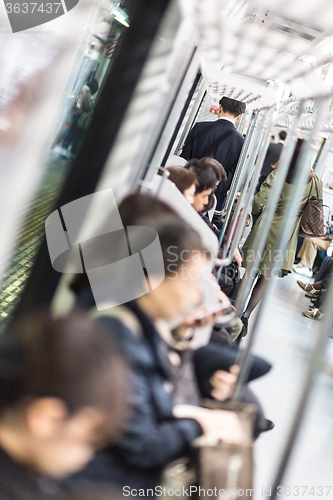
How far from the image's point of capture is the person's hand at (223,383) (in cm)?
94

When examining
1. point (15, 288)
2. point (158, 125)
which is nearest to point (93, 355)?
point (158, 125)

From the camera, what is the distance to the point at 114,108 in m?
0.99

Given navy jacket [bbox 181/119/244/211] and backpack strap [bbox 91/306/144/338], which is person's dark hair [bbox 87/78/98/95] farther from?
navy jacket [bbox 181/119/244/211]

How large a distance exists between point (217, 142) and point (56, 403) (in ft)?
5.82

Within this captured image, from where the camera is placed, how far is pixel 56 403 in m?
0.77

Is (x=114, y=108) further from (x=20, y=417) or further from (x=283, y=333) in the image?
(x=283, y=333)

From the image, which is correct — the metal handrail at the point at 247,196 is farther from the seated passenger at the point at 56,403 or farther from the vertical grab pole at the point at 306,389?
the vertical grab pole at the point at 306,389

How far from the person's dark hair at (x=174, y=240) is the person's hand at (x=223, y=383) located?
0.97 ft

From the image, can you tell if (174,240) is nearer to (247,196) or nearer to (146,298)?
(146,298)

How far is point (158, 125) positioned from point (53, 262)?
1.49ft

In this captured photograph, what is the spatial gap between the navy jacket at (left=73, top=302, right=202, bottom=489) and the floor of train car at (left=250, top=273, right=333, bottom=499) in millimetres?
192

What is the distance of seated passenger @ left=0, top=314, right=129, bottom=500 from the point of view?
29.7 inches

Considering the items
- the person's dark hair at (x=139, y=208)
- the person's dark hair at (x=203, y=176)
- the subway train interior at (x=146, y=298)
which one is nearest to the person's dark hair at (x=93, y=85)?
the subway train interior at (x=146, y=298)

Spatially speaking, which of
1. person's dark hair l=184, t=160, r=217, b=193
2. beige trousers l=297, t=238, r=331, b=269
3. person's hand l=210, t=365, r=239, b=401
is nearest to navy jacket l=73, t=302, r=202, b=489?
person's hand l=210, t=365, r=239, b=401
